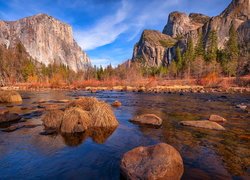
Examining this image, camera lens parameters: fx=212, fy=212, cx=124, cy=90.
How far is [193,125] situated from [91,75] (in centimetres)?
12231

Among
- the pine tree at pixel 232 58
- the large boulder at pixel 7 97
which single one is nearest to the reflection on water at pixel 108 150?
the large boulder at pixel 7 97

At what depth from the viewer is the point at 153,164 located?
6.86 meters

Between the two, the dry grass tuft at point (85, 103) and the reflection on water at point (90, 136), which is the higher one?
the dry grass tuft at point (85, 103)

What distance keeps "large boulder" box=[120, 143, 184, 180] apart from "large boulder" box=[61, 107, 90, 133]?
602 centimetres

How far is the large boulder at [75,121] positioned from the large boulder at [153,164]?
602 cm

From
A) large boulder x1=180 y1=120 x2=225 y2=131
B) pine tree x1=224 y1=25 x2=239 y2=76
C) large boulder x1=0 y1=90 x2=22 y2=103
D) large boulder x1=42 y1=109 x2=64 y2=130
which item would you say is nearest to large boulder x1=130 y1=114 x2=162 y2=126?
large boulder x1=180 y1=120 x2=225 y2=131

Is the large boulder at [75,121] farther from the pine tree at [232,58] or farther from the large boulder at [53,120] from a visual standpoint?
the pine tree at [232,58]

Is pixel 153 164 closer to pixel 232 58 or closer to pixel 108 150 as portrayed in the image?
pixel 108 150

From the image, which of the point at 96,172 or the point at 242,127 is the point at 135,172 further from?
the point at 242,127

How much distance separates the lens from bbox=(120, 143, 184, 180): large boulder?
663 cm

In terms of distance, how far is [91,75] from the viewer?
133250 mm

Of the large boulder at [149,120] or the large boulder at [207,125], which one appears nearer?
the large boulder at [207,125]

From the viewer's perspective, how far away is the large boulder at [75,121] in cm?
1277

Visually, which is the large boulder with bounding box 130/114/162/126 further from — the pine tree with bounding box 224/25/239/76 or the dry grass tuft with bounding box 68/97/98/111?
the pine tree with bounding box 224/25/239/76
